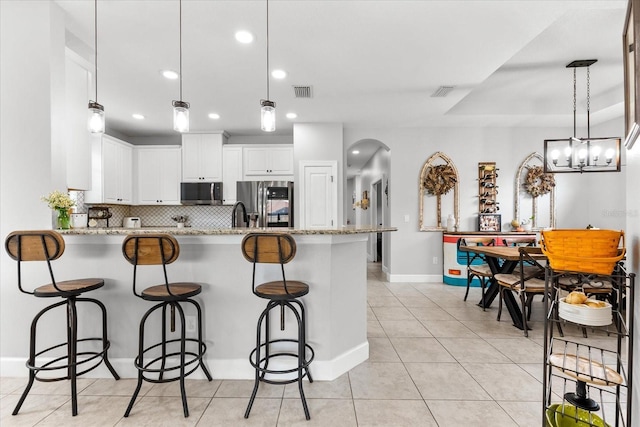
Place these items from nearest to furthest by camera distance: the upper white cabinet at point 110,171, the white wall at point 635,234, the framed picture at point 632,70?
the framed picture at point 632,70
the white wall at point 635,234
the upper white cabinet at point 110,171

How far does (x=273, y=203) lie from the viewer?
17.1ft

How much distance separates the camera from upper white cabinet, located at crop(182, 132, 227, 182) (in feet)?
18.0

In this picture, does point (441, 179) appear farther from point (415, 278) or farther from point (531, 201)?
point (415, 278)

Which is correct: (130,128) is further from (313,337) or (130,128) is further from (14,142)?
(313,337)

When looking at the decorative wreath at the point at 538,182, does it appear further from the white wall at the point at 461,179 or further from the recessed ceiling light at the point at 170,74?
the recessed ceiling light at the point at 170,74

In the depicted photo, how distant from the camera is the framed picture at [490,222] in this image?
17.5 ft

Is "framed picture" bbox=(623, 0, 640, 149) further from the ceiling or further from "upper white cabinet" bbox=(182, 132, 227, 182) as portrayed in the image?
"upper white cabinet" bbox=(182, 132, 227, 182)

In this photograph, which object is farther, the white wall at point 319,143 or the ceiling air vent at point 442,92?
the white wall at point 319,143

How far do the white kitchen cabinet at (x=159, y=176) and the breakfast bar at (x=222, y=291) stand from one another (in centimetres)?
345

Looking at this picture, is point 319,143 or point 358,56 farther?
point 319,143

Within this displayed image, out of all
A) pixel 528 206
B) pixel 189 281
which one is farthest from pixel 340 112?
pixel 528 206

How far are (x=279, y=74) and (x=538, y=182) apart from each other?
4751 mm

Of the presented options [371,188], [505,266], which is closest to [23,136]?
[505,266]

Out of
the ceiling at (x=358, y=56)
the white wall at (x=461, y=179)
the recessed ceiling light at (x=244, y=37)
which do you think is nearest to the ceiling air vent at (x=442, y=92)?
the ceiling at (x=358, y=56)
